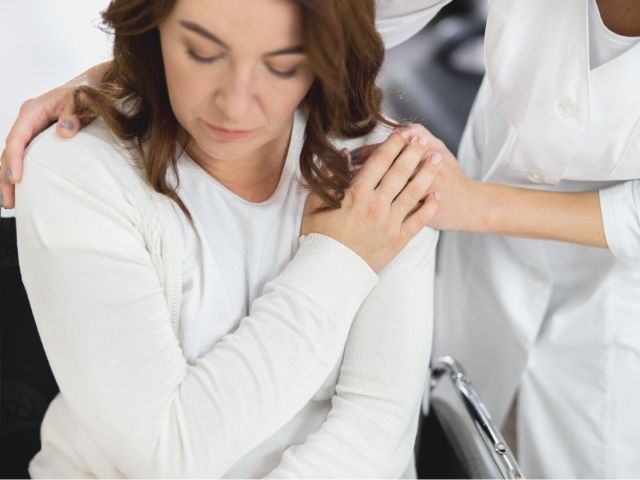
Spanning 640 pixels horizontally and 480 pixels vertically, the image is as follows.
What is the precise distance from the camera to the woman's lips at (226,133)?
0.96m

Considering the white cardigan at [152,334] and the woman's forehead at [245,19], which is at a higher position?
the woman's forehead at [245,19]

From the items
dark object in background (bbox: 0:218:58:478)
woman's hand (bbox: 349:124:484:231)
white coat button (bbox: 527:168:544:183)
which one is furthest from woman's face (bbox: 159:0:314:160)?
white coat button (bbox: 527:168:544:183)

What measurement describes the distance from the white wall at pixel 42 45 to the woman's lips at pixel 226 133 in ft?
1.46

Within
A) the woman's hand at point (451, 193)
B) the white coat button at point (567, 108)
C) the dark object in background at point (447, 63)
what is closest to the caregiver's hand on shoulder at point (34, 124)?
the woman's hand at point (451, 193)

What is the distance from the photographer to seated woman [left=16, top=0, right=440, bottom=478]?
0.91m

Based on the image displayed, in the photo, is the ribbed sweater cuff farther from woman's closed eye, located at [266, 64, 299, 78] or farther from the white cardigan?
woman's closed eye, located at [266, 64, 299, 78]

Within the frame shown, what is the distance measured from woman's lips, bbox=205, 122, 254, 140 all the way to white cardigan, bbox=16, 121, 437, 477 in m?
0.12

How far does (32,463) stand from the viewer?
1.20 metres

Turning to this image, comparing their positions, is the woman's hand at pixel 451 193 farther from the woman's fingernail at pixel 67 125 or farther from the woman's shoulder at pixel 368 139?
the woman's fingernail at pixel 67 125

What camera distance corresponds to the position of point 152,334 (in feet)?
3.06

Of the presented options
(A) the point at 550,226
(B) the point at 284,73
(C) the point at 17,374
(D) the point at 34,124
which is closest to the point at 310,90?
(B) the point at 284,73

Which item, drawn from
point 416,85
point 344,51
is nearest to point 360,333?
point 344,51

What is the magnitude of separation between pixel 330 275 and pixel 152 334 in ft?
0.78

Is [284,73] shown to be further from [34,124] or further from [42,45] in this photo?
[42,45]
